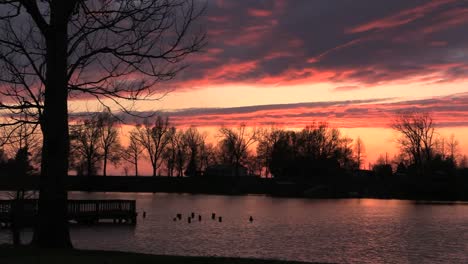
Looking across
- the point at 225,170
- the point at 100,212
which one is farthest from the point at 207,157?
the point at 100,212

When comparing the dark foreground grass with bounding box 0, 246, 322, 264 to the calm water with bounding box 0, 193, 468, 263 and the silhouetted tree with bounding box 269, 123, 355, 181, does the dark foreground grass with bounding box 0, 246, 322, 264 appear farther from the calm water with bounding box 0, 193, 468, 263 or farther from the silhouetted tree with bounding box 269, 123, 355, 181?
the silhouetted tree with bounding box 269, 123, 355, 181

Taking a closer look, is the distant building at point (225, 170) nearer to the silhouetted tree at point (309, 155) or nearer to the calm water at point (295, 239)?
the silhouetted tree at point (309, 155)

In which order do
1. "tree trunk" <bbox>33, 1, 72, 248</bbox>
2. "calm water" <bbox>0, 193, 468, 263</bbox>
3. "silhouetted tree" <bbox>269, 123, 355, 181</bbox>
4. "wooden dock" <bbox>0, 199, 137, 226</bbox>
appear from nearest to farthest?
1. "tree trunk" <bbox>33, 1, 72, 248</bbox>
2. "calm water" <bbox>0, 193, 468, 263</bbox>
3. "wooden dock" <bbox>0, 199, 137, 226</bbox>
4. "silhouetted tree" <bbox>269, 123, 355, 181</bbox>

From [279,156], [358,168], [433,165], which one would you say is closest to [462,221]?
[433,165]

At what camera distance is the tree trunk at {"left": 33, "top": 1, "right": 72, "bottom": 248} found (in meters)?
16.7

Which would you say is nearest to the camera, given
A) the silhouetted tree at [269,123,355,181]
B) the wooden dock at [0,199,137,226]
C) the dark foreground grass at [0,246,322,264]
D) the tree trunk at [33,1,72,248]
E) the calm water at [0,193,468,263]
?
the dark foreground grass at [0,246,322,264]

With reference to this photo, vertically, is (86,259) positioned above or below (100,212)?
above

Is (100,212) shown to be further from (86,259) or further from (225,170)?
(225,170)

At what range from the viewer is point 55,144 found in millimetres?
16859


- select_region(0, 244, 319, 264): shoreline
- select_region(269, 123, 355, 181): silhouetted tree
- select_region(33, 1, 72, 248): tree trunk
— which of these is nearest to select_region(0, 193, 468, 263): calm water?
select_region(33, 1, 72, 248): tree trunk

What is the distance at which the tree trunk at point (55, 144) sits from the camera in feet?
54.7

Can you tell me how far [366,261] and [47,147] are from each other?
1741cm

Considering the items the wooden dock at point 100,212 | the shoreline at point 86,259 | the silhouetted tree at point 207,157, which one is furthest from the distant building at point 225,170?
the shoreline at point 86,259

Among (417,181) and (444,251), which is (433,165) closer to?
(417,181)
